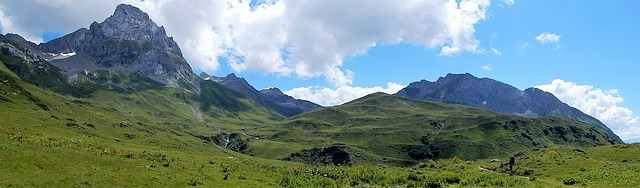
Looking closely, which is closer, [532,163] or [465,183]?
[465,183]

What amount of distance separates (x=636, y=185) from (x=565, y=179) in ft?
46.1

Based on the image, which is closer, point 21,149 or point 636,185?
point 21,149

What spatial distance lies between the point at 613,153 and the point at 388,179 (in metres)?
82.3

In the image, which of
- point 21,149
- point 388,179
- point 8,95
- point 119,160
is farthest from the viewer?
point 8,95

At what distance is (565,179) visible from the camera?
2640 inches

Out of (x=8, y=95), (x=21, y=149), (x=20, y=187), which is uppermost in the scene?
(x=8, y=95)

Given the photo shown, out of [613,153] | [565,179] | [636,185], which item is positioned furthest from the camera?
[613,153]

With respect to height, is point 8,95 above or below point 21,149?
above

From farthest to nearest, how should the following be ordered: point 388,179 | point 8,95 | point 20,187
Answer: point 8,95 → point 388,179 → point 20,187

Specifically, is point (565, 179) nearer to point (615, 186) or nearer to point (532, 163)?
point (615, 186)

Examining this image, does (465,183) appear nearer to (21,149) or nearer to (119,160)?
(119,160)

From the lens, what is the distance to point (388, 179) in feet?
188

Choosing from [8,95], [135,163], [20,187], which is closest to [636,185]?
[135,163]

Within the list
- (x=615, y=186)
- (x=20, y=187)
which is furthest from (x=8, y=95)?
(x=615, y=186)
